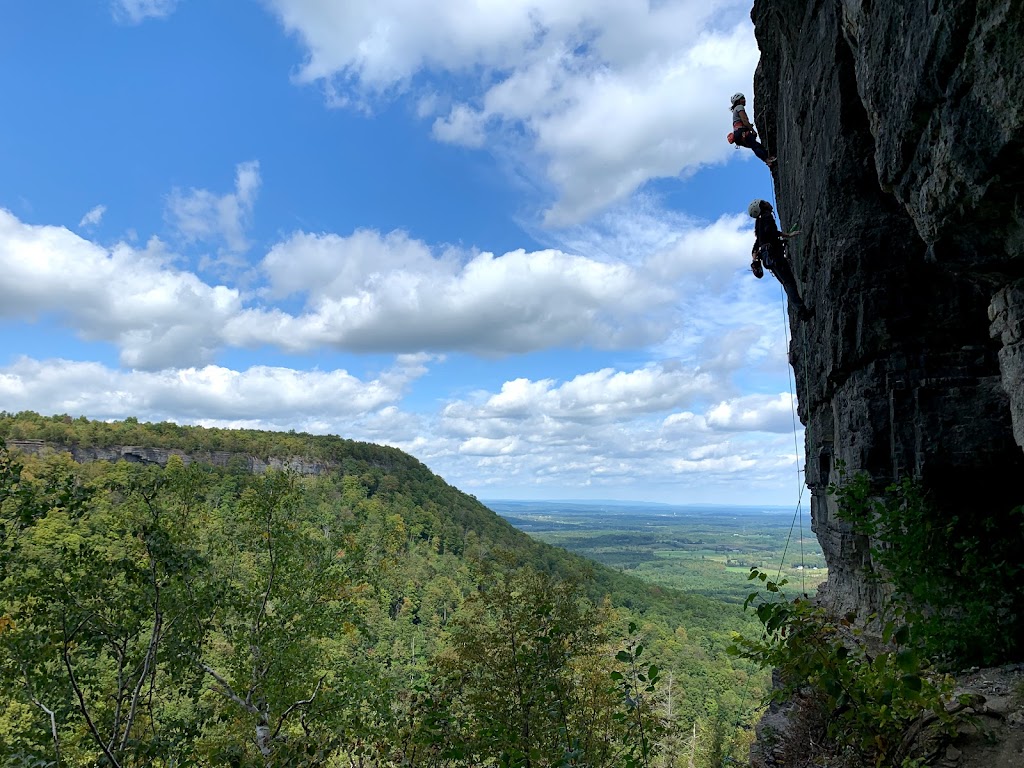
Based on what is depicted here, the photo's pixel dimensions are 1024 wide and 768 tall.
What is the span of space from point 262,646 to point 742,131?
1632 cm

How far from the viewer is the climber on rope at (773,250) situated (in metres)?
11.7

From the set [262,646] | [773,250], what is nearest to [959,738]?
[773,250]

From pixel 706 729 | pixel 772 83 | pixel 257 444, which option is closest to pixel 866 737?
pixel 772 83

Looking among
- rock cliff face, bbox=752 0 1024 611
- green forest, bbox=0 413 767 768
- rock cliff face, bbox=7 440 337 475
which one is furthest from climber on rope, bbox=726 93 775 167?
rock cliff face, bbox=7 440 337 475

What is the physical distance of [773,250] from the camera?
11.7 metres

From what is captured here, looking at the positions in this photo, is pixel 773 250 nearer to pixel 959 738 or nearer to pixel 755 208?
pixel 755 208

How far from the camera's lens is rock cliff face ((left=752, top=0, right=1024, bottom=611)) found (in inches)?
187

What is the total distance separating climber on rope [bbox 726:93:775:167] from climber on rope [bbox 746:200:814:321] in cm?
373

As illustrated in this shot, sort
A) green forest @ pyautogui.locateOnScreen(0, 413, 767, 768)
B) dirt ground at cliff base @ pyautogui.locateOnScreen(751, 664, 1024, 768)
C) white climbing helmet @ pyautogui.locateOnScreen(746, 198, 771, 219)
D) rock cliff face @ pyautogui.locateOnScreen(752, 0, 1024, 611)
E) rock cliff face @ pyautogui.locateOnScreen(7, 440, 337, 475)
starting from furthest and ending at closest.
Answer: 1. rock cliff face @ pyautogui.locateOnScreen(7, 440, 337, 475)
2. white climbing helmet @ pyautogui.locateOnScreen(746, 198, 771, 219)
3. green forest @ pyautogui.locateOnScreen(0, 413, 767, 768)
4. dirt ground at cliff base @ pyautogui.locateOnScreen(751, 664, 1024, 768)
5. rock cliff face @ pyautogui.locateOnScreen(752, 0, 1024, 611)

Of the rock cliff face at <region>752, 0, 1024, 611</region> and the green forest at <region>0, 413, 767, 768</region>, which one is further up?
the rock cliff face at <region>752, 0, 1024, 611</region>

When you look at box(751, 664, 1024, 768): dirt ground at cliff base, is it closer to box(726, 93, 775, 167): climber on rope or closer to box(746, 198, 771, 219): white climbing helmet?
box(746, 198, 771, 219): white climbing helmet

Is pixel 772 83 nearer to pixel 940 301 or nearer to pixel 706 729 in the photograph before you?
pixel 940 301

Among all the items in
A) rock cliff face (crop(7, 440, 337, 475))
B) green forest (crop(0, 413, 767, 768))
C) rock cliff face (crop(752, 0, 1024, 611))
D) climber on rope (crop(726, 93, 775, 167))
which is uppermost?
climber on rope (crop(726, 93, 775, 167))

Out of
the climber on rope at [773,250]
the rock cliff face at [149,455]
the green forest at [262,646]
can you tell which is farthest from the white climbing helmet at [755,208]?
the rock cliff face at [149,455]
